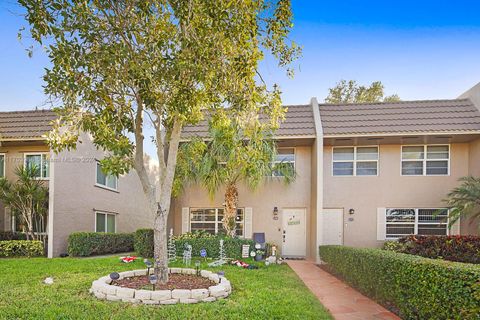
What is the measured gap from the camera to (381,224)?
13.7 metres

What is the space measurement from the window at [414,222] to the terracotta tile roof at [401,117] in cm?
346

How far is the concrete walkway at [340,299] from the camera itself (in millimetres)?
6242

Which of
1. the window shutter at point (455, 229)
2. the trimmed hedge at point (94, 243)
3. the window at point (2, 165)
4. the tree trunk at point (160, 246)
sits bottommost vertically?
the trimmed hedge at point (94, 243)

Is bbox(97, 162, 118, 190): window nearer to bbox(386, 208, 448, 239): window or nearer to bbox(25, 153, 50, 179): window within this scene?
bbox(25, 153, 50, 179): window

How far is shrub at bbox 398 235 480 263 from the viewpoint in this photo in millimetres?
10055

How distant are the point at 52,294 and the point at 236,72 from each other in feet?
19.3

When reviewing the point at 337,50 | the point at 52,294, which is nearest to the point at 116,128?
the point at 52,294

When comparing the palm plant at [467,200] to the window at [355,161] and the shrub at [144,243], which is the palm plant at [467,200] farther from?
the shrub at [144,243]

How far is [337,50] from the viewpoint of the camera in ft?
44.4

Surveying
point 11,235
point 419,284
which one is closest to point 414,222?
point 419,284

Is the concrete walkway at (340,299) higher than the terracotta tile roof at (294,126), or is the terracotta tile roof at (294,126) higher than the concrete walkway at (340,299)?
the terracotta tile roof at (294,126)

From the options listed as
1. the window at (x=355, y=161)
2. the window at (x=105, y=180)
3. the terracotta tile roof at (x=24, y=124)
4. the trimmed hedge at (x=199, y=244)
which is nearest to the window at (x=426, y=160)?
the window at (x=355, y=161)

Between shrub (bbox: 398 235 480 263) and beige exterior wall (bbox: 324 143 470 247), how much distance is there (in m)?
2.51

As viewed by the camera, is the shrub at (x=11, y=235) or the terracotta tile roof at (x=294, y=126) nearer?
the terracotta tile roof at (x=294, y=126)
